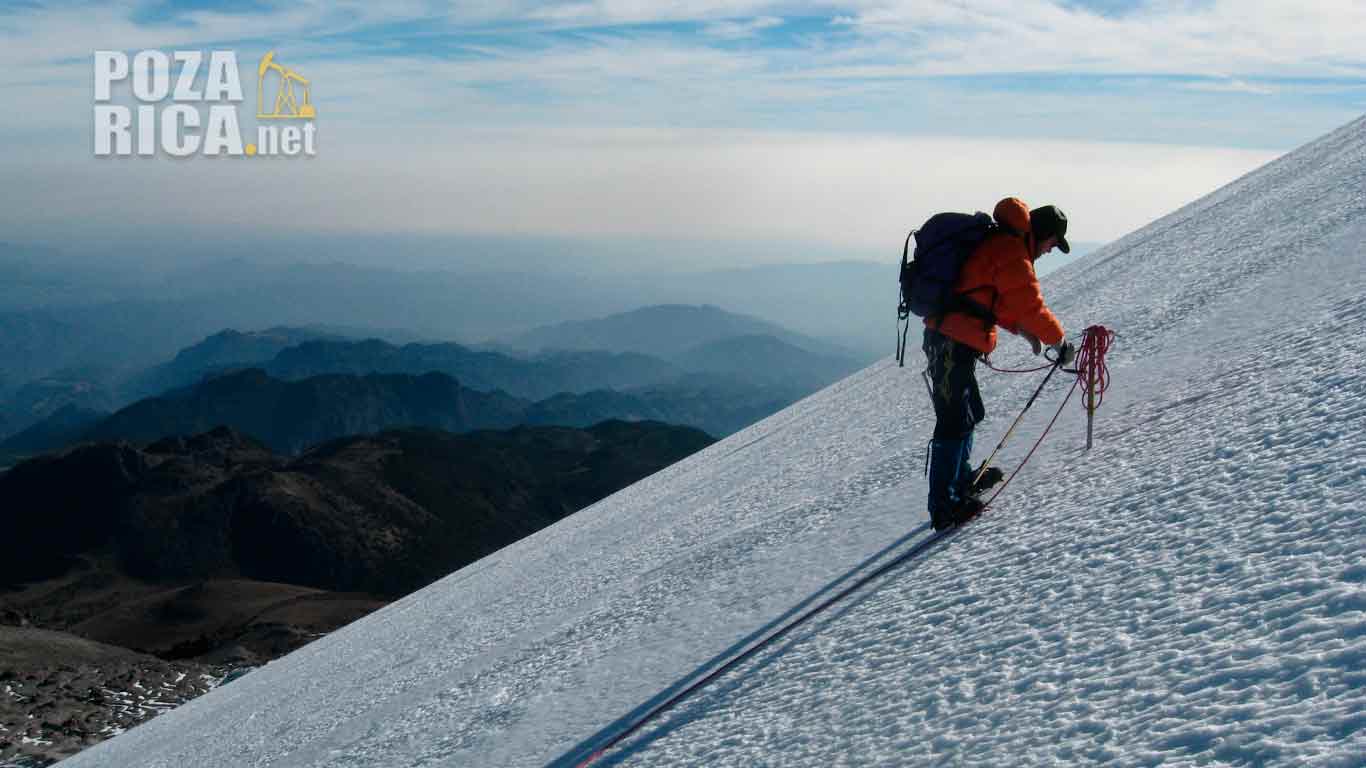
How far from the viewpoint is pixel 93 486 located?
113562 mm

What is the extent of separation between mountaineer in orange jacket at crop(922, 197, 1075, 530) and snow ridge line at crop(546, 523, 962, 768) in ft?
1.15

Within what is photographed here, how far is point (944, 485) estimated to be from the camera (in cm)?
681

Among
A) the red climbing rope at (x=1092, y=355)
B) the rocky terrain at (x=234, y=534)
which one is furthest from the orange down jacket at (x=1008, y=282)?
the rocky terrain at (x=234, y=534)

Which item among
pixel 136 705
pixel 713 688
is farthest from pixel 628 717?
pixel 136 705

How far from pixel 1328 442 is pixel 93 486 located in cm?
13015

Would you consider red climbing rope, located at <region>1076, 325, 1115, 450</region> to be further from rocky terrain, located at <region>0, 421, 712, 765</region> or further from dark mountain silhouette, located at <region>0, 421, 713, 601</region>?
dark mountain silhouette, located at <region>0, 421, 713, 601</region>

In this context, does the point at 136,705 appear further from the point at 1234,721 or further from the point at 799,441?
the point at 1234,721

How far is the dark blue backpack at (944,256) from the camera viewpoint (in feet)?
21.9

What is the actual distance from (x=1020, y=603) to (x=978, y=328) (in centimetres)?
235

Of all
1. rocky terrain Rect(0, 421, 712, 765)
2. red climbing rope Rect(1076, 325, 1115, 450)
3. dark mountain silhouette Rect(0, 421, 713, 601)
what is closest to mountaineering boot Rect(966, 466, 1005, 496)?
red climbing rope Rect(1076, 325, 1115, 450)

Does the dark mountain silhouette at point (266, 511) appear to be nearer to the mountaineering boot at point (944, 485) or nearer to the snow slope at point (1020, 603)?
the snow slope at point (1020, 603)

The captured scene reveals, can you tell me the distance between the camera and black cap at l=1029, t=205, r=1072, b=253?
6.70 m

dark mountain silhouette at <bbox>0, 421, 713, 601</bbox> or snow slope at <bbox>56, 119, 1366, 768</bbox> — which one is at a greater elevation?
snow slope at <bbox>56, 119, 1366, 768</bbox>

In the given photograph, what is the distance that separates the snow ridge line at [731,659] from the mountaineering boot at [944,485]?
10cm
